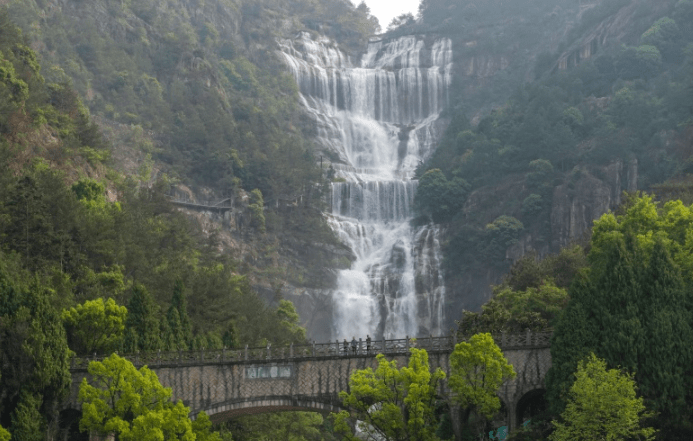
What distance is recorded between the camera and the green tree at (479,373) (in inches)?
1447

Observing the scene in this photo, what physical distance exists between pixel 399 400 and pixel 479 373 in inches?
131

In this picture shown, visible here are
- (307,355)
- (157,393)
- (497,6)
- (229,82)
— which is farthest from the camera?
(497,6)

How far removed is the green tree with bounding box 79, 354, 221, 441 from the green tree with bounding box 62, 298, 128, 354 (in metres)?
6.68

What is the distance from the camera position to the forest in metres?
36.9

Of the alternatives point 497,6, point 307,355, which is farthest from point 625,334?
point 497,6

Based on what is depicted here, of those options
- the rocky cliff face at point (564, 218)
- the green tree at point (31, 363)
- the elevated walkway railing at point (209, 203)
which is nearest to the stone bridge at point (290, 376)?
the green tree at point (31, 363)

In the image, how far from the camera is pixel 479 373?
37000mm

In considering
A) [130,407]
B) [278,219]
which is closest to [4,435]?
[130,407]

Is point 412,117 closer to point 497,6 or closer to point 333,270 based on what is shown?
point 497,6

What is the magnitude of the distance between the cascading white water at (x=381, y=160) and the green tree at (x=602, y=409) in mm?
50470

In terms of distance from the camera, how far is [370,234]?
9750cm

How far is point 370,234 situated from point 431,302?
12.1 metres

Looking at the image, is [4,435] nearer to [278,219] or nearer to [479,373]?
[479,373]

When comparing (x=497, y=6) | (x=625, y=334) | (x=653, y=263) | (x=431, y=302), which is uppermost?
(x=497, y=6)
